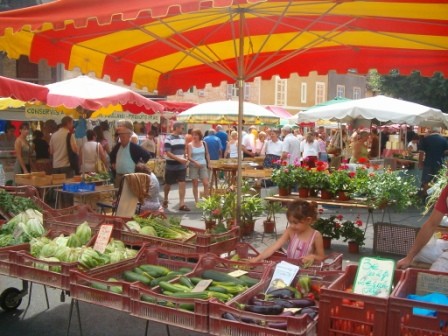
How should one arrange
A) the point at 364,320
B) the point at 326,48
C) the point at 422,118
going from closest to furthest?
the point at 364,320 → the point at 326,48 → the point at 422,118

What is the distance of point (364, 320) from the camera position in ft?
8.59

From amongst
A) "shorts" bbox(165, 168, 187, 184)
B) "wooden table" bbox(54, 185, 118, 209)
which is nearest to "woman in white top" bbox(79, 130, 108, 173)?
"wooden table" bbox(54, 185, 118, 209)

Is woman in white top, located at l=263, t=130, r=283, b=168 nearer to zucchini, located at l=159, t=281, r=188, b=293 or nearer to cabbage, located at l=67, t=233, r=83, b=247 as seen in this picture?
cabbage, located at l=67, t=233, r=83, b=247

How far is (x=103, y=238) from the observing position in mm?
4398

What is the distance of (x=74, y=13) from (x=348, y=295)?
2.25 m

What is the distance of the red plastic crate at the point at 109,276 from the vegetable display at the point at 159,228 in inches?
33.0

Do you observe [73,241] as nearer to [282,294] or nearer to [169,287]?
[169,287]

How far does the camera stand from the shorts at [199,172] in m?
11.7

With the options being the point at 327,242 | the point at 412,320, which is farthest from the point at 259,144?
the point at 412,320

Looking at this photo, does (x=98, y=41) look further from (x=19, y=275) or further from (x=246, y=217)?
(x=246, y=217)

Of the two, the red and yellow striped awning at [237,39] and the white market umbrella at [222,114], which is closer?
the red and yellow striped awning at [237,39]

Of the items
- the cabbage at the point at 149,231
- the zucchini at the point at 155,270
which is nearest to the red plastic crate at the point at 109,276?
the zucchini at the point at 155,270

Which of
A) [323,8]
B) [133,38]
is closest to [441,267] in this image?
[323,8]

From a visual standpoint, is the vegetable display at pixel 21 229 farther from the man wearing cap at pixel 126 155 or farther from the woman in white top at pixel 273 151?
the woman in white top at pixel 273 151
